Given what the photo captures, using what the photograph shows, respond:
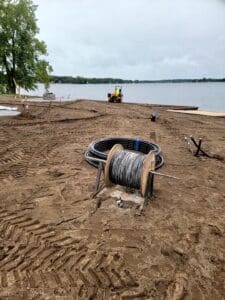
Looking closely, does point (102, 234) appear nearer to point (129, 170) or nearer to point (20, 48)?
point (129, 170)

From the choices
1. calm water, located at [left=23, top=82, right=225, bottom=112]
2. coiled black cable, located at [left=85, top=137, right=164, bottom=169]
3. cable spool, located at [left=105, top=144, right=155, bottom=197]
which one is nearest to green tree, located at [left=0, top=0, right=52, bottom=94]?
calm water, located at [left=23, top=82, right=225, bottom=112]

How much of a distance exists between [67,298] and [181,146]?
7210mm

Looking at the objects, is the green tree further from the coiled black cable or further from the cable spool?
the cable spool

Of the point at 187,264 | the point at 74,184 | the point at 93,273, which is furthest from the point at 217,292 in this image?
the point at 74,184

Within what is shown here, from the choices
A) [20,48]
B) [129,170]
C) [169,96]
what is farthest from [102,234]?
[169,96]

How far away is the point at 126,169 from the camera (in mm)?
4875

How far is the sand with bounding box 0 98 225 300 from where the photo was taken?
10.1 feet

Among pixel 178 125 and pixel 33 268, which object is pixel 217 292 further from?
pixel 178 125

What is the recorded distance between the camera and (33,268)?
127 inches

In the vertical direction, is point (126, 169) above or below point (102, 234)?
above

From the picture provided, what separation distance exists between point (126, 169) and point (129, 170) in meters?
0.06

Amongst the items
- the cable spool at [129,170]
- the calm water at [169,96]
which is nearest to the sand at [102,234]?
the cable spool at [129,170]

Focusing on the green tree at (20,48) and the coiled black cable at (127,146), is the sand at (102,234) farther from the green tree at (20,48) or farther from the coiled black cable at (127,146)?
the green tree at (20,48)

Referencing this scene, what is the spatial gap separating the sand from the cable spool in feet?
1.10
